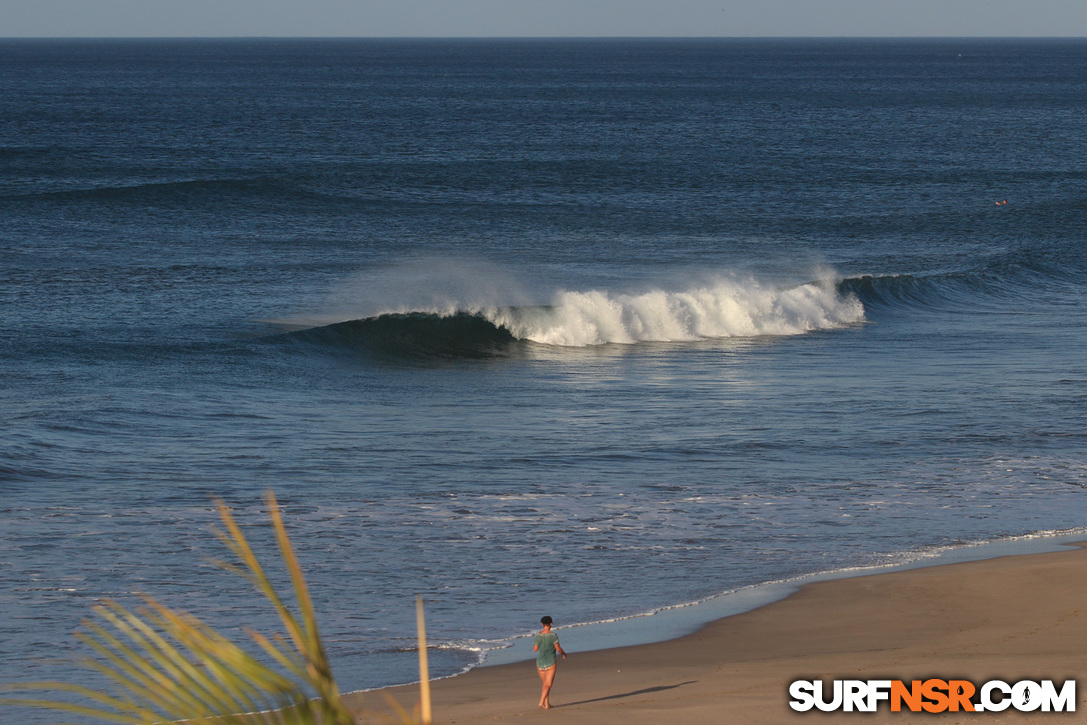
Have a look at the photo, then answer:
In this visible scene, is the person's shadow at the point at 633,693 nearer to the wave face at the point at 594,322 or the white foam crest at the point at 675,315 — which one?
the wave face at the point at 594,322

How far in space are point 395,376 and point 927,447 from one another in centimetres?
1043

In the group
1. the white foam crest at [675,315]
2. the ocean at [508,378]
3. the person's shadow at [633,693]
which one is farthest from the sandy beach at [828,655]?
the white foam crest at [675,315]

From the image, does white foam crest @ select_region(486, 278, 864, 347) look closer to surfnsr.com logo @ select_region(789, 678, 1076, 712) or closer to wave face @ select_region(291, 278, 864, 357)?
Answer: wave face @ select_region(291, 278, 864, 357)

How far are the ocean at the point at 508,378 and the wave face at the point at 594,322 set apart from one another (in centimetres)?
9

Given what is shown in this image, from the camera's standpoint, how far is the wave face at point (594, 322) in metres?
26.4

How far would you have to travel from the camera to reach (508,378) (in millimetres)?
23453

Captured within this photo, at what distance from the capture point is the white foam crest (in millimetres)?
27516

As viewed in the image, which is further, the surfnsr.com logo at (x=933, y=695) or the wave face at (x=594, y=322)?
the wave face at (x=594, y=322)

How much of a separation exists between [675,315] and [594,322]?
1.99 meters

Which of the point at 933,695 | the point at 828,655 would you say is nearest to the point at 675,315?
the point at 828,655

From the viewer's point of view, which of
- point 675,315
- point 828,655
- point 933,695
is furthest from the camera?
point 675,315

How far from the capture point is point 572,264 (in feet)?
116

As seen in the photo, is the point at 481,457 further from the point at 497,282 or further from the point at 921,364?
the point at 497,282

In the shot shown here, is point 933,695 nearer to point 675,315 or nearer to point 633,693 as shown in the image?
point 633,693
